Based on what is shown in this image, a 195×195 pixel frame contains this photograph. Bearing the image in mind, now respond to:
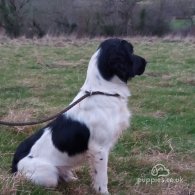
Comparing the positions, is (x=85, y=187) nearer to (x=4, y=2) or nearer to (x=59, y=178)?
(x=59, y=178)

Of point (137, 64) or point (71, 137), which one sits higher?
point (137, 64)

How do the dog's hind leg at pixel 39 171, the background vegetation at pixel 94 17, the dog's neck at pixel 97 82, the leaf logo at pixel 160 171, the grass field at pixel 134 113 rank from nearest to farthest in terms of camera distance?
the dog's hind leg at pixel 39 171 → the dog's neck at pixel 97 82 → the grass field at pixel 134 113 → the leaf logo at pixel 160 171 → the background vegetation at pixel 94 17

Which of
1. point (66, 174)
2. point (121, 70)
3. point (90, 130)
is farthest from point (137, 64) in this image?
point (66, 174)

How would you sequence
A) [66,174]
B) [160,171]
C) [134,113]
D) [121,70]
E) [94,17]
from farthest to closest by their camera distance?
[94,17], [134,113], [160,171], [66,174], [121,70]

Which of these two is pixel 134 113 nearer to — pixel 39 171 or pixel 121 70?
pixel 121 70

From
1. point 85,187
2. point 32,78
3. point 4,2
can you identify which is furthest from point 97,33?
point 85,187

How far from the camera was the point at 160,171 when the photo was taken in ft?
18.0

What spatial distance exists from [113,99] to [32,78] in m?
8.56

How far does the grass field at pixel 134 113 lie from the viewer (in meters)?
5.02

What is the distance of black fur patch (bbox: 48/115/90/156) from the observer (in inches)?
178

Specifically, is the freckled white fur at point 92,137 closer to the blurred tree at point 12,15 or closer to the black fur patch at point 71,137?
the black fur patch at point 71,137

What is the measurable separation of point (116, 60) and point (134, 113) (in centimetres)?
412

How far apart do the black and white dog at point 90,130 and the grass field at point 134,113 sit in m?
0.23

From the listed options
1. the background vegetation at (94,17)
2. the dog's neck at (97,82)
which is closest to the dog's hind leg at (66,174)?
the dog's neck at (97,82)
